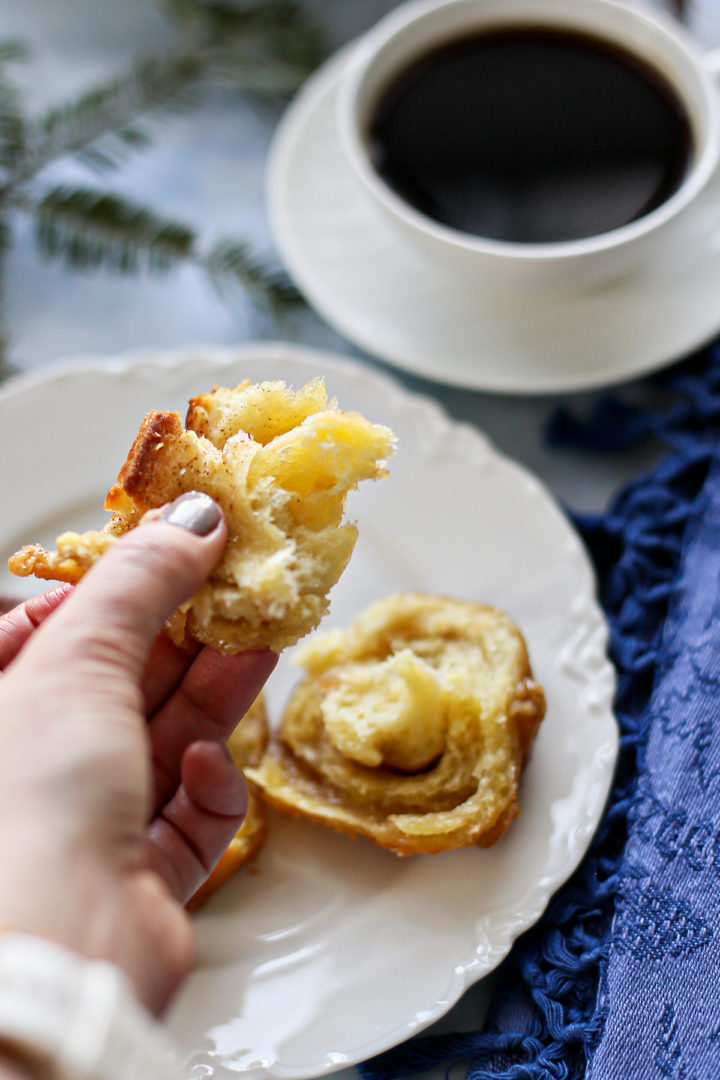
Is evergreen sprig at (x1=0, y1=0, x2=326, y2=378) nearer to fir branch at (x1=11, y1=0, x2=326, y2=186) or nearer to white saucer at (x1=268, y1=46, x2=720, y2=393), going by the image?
fir branch at (x1=11, y1=0, x2=326, y2=186)

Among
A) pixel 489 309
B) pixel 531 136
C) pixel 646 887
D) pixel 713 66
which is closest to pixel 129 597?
pixel 646 887

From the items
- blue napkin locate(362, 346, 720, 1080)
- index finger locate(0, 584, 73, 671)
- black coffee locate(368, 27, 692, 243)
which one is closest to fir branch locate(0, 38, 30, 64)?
black coffee locate(368, 27, 692, 243)

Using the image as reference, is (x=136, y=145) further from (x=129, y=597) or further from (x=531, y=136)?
(x=129, y=597)

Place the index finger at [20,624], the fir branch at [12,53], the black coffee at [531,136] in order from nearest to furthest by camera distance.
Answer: the index finger at [20,624] < the black coffee at [531,136] < the fir branch at [12,53]

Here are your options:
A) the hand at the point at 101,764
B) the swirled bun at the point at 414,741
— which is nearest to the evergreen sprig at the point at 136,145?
the swirled bun at the point at 414,741

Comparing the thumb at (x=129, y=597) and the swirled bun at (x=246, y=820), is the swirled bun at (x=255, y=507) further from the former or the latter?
the swirled bun at (x=246, y=820)
